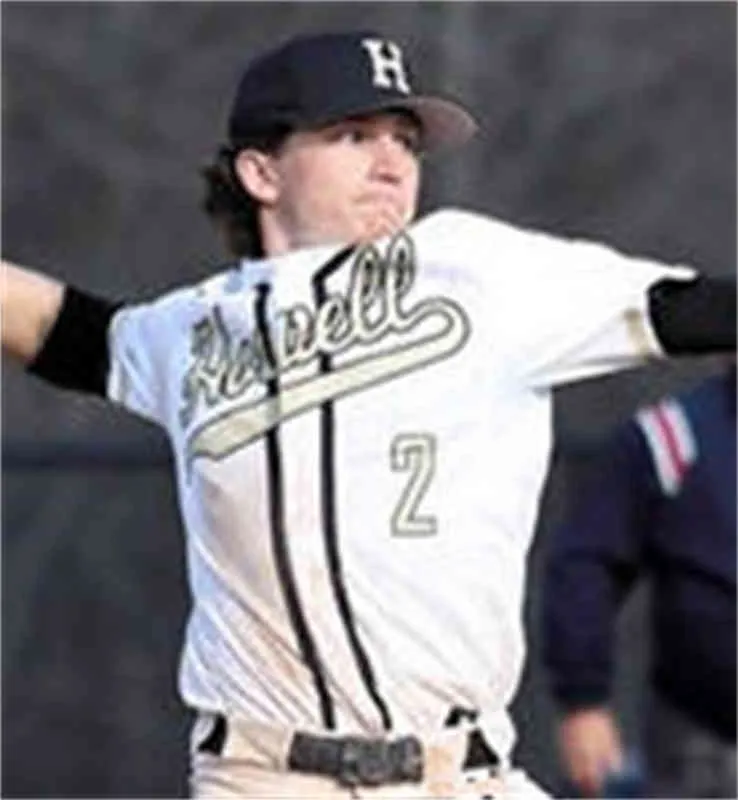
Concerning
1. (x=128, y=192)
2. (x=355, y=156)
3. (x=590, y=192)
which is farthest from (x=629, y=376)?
(x=355, y=156)

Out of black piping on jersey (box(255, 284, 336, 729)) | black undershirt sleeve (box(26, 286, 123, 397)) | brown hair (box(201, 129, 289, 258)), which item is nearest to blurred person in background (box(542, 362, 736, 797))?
brown hair (box(201, 129, 289, 258))

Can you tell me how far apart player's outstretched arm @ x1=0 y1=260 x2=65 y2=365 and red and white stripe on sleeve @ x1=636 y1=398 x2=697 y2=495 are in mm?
1714

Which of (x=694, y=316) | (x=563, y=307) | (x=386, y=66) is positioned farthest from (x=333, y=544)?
(x=386, y=66)

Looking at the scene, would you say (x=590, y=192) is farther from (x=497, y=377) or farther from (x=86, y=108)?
(x=497, y=377)

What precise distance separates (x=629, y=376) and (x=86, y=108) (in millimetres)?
1361

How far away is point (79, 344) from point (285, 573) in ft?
1.66

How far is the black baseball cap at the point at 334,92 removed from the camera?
579 cm

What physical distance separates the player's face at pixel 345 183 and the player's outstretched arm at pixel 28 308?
295mm

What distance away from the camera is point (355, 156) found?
576 cm

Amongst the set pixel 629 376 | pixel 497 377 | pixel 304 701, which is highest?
pixel 629 376

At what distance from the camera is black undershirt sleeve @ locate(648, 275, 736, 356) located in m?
5.42

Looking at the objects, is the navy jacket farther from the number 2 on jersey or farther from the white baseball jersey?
the number 2 on jersey

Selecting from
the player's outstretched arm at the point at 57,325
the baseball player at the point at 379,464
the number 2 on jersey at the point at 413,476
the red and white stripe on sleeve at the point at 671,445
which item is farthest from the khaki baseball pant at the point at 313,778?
the red and white stripe on sleeve at the point at 671,445

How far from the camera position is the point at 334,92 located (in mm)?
5805
